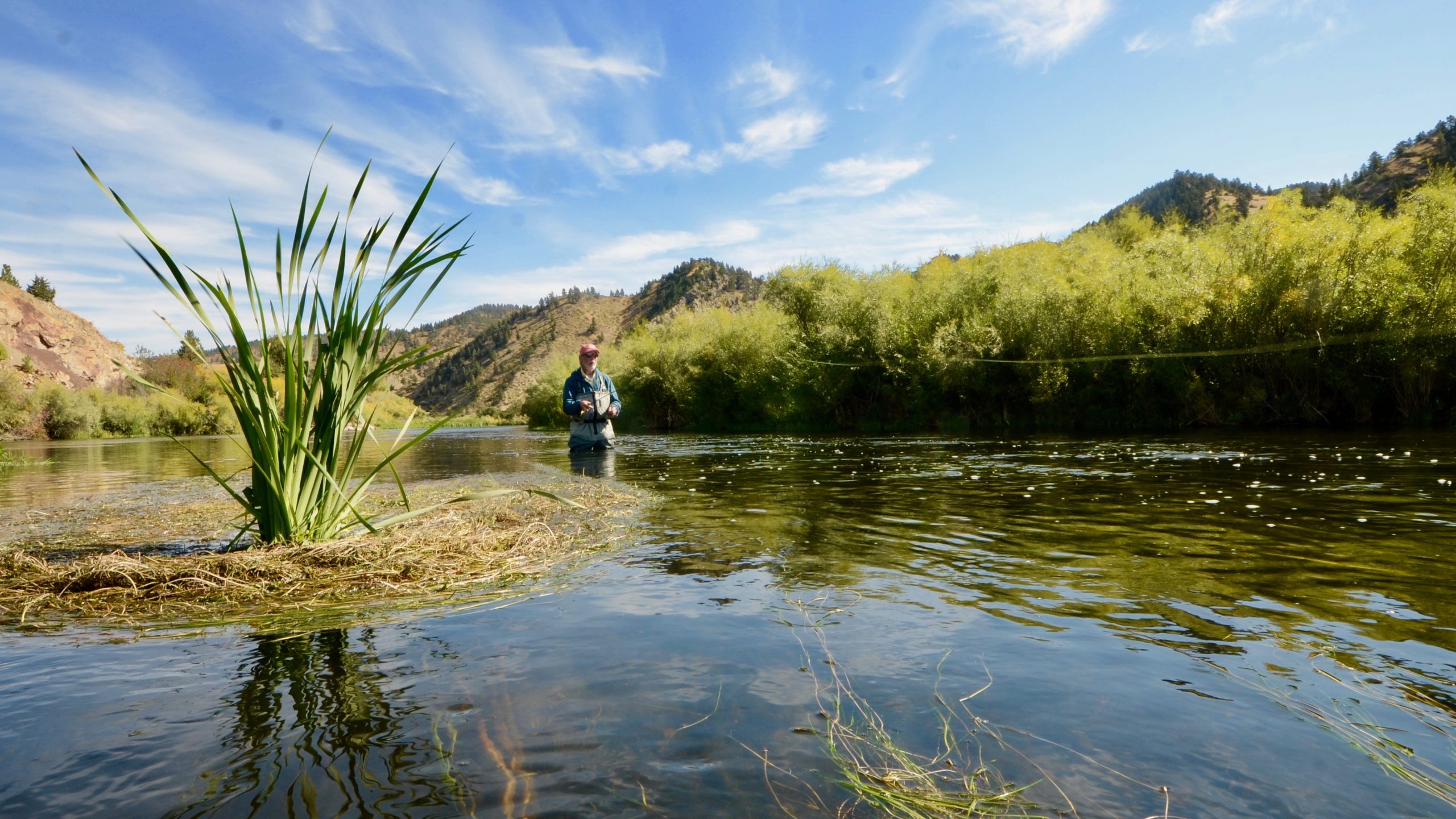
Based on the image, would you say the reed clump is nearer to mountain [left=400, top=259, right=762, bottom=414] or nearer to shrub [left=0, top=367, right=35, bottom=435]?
shrub [left=0, top=367, right=35, bottom=435]

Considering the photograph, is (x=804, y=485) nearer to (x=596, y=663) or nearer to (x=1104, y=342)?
(x=596, y=663)

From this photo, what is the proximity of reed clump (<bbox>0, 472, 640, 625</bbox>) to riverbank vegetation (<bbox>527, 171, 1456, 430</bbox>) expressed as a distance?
112 ft

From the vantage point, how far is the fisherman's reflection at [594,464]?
664 inches

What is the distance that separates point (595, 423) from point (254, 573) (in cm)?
1252

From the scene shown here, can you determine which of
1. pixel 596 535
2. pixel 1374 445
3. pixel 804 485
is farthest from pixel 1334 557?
pixel 1374 445

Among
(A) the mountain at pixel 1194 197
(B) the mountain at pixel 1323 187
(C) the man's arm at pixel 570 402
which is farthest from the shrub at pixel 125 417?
(A) the mountain at pixel 1194 197

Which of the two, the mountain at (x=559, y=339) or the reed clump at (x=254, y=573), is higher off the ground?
the mountain at (x=559, y=339)

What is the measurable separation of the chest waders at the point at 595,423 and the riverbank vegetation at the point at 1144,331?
2515 cm

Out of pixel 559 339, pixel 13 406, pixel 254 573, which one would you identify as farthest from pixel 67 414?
pixel 559 339

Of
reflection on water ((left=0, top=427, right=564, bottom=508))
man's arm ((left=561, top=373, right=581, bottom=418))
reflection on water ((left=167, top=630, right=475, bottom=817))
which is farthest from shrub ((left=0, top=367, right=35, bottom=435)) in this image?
reflection on water ((left=167, top=630, right=475, bottom=817))

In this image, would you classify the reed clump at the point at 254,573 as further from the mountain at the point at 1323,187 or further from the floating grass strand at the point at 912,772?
the mountain at the point at 1323,187

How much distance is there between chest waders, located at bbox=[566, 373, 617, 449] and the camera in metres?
17.1

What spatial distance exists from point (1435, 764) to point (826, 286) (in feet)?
162

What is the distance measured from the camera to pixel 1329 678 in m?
3.86
